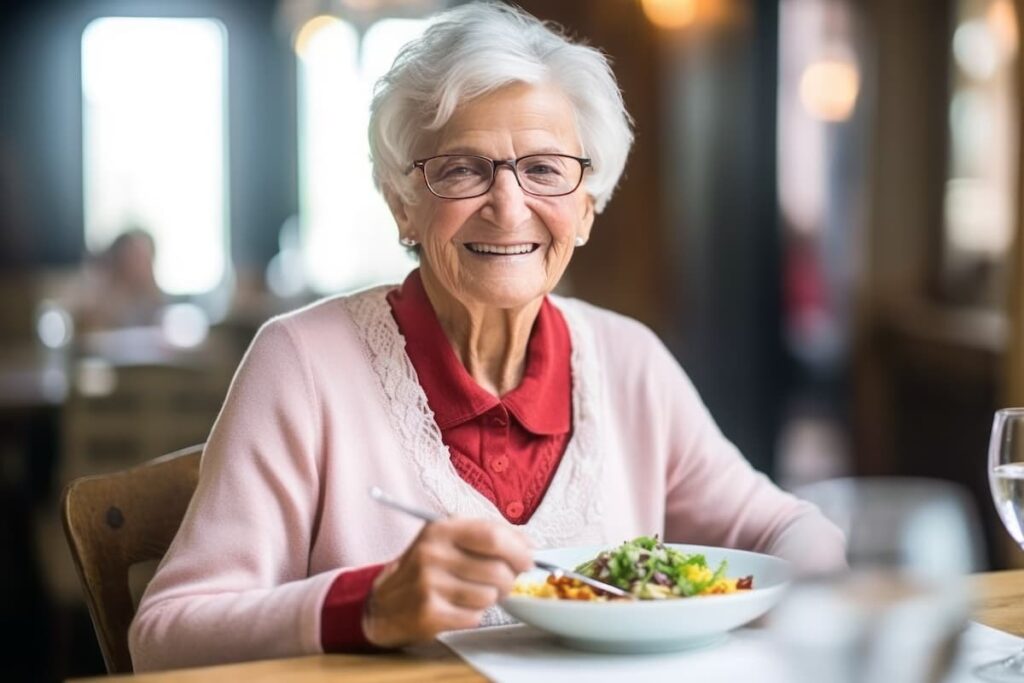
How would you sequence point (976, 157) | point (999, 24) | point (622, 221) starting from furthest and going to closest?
point (622, 221) → point (976, 157) → point (999, 24)

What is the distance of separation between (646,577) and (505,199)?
0.49 m

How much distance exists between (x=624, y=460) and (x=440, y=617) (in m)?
0.56

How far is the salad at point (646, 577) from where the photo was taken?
3.82 feet

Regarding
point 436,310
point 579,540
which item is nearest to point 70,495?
point 436,310

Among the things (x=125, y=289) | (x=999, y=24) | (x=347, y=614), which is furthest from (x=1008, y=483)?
(x=125, y=289)

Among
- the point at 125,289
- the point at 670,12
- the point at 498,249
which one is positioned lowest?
the point at 125,289

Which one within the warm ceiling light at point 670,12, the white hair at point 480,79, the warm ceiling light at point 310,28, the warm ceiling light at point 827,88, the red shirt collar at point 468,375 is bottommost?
the red shirt collar at point 468,375

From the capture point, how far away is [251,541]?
133cm

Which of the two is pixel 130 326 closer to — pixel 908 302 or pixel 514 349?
pixel 908 302

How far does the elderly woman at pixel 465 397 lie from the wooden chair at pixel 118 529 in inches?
7.3

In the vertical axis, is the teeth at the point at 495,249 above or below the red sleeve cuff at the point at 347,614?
above

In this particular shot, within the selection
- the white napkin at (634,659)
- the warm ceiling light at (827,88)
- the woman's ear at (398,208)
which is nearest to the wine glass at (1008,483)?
the white napkin at (634,659)

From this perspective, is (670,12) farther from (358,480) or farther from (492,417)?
(358,480)

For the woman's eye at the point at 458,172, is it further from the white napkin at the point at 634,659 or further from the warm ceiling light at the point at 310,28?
the warm ceiling light at the point at 310,28
